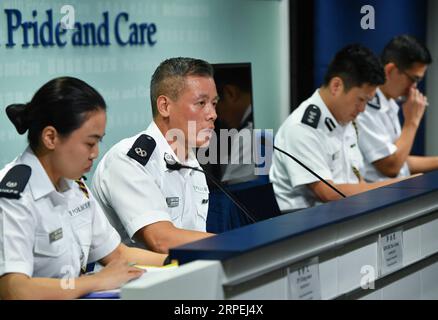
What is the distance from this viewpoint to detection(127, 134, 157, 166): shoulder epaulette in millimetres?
2938

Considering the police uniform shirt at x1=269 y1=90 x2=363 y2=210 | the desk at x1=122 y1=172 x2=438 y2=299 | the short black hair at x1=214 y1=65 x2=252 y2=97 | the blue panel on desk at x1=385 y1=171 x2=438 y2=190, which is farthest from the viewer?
the short black hair at x1=214 y1=65 x2=252 y2=97

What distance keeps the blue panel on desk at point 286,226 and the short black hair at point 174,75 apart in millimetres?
796

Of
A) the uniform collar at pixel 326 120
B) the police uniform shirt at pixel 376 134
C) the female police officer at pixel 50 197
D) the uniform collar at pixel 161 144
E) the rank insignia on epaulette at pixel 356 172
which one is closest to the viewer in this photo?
the female police officer at pixel 50 197

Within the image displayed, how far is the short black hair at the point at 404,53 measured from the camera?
191 inches

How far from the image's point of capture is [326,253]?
7.25 ft

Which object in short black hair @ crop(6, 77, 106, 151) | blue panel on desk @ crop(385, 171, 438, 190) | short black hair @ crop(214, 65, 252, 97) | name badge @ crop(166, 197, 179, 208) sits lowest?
name badge @ crop(166, 197, 179, 208)

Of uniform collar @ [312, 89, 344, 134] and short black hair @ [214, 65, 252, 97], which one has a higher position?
short black hair @ [214, 65, 252, 97]

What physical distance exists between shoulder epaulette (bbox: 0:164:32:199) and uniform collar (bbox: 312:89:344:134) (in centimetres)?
201

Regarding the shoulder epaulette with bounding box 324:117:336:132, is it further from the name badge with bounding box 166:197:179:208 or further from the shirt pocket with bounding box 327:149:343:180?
the name badge with bounding box 166:197:179:208

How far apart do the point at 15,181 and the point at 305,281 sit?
79 centimetres

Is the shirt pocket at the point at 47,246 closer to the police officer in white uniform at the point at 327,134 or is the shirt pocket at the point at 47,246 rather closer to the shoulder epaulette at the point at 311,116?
the police officer in white uniform at the point at 327,134

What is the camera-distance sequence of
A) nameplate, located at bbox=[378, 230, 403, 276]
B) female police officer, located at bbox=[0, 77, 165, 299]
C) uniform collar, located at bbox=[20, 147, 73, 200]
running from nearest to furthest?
female police officer, located at bbox=[0, 77, 165, 299] → uniform collar, located at bbox=[20, 147, 73, 200] → nameplate, located at bbox=[378, 230, 403, 276]

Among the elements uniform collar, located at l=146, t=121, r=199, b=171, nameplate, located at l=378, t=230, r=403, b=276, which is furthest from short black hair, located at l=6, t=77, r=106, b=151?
nameplate, located at l=378, t=230, r=403, b=276

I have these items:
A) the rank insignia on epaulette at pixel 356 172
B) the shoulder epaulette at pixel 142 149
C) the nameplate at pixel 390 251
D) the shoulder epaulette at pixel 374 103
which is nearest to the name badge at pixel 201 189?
the shoulder epaulette at pixel 142 149
